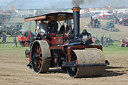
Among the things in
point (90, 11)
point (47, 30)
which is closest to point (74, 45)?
point (47, 30)

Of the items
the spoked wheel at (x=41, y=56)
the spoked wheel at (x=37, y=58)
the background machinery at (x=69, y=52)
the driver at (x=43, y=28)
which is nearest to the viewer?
the background machinery at (x=69, y=52)

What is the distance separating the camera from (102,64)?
10852mm

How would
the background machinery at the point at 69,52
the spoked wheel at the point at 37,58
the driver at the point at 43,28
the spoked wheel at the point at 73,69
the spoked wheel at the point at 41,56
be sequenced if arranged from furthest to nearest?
1. the driver at the point at 43,28
2. the spoked wheel at the point at 37,58
3. the spoked wheel at the point at 41,56
4. the spoked wheel at the point at 73,69
5. the background machinery at the point at 69,52

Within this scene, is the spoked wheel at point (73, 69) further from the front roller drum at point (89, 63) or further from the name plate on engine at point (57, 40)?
the name plate on engine at point (57, 40)

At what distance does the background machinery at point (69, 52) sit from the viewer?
10703 millimetres

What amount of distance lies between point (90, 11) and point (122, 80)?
10080cm

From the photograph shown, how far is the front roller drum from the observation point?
1059 cm

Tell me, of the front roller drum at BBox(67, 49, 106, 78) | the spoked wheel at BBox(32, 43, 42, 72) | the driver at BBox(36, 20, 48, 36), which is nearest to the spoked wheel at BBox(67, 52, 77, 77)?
the front roller drum at BBox(67, 49, 106, 78)

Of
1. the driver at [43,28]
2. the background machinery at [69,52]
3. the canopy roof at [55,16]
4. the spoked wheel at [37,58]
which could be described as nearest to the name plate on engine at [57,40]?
the background machinery at [69,52]

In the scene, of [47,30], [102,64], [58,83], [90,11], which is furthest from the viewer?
[90,11]

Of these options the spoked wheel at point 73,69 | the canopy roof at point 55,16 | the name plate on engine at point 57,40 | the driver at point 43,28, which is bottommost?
the spoked wheel at point 73,69

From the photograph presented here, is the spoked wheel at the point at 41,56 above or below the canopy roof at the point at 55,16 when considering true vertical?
below

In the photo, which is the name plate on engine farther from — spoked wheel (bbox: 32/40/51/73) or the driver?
the driver

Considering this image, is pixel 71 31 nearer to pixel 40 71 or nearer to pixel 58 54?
pixel 58 54
